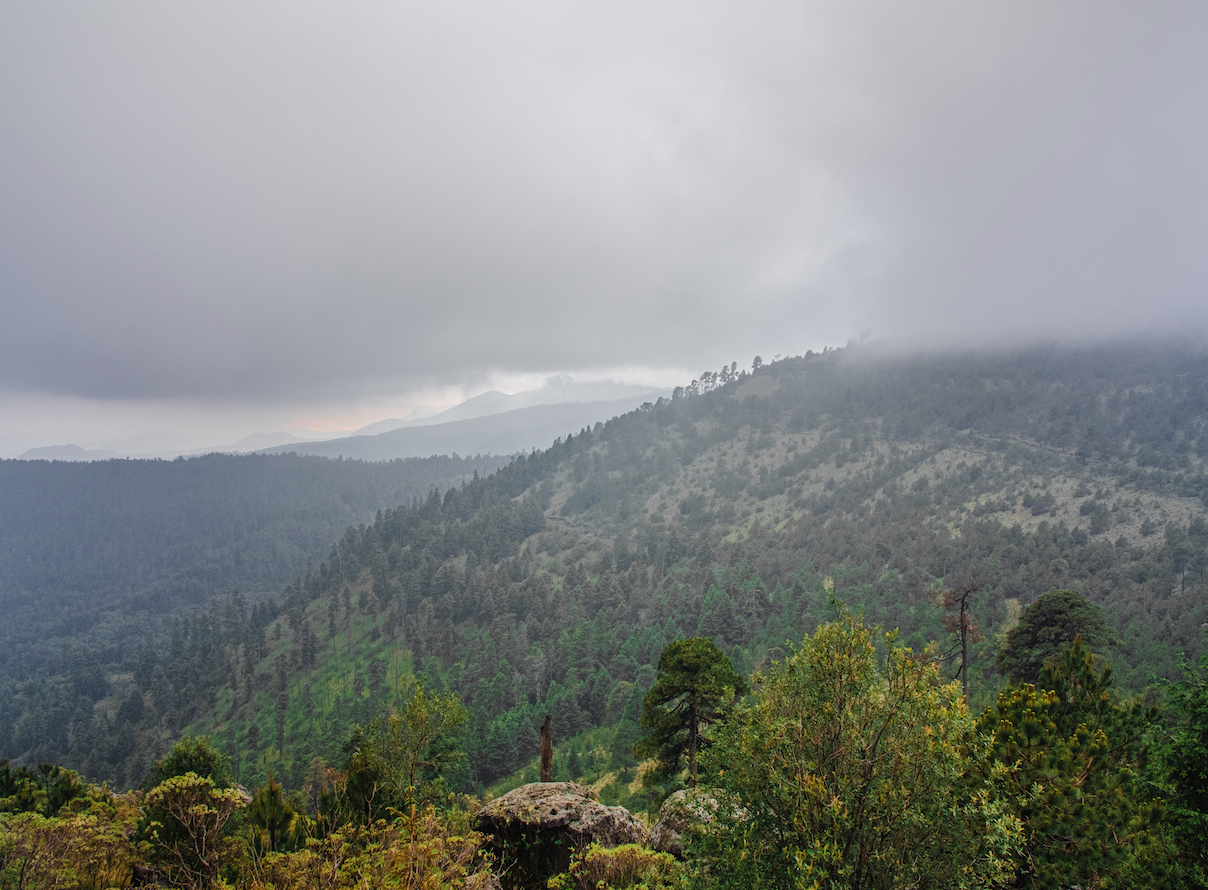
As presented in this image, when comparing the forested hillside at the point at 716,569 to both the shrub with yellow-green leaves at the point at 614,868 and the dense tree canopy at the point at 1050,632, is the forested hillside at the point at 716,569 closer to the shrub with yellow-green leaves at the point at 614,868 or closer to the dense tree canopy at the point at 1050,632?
the dense tree canopy at the point at 1050,632

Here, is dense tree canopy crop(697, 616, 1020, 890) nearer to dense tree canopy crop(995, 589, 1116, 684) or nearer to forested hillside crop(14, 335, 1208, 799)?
dense tree canopy crop(995, 589, 1116, 684)

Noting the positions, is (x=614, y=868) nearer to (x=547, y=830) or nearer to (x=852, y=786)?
(x=547, y=830)

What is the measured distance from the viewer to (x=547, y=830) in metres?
17.9

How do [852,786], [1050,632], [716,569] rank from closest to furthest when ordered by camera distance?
[852,786] → [1050,632] → [716,569]

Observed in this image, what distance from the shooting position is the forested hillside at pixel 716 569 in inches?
3216

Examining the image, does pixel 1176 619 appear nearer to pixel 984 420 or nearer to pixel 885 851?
pixel 885 851

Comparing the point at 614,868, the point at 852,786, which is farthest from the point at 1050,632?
the point at 614,868

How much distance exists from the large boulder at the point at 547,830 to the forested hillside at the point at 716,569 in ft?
140

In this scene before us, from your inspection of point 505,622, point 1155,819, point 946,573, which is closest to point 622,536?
point 505,622

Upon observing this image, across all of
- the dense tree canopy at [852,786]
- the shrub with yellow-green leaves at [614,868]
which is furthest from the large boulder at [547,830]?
the dense tree canopy at [852,786]

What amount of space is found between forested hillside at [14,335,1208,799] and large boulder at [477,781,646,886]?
42.8m

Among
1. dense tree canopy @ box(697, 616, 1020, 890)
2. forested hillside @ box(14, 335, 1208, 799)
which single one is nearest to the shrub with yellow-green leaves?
dense tree canopy @ box(697, 616, 1020, 890)

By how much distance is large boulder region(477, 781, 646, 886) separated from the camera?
1752cm

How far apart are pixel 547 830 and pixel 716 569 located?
112 metres
